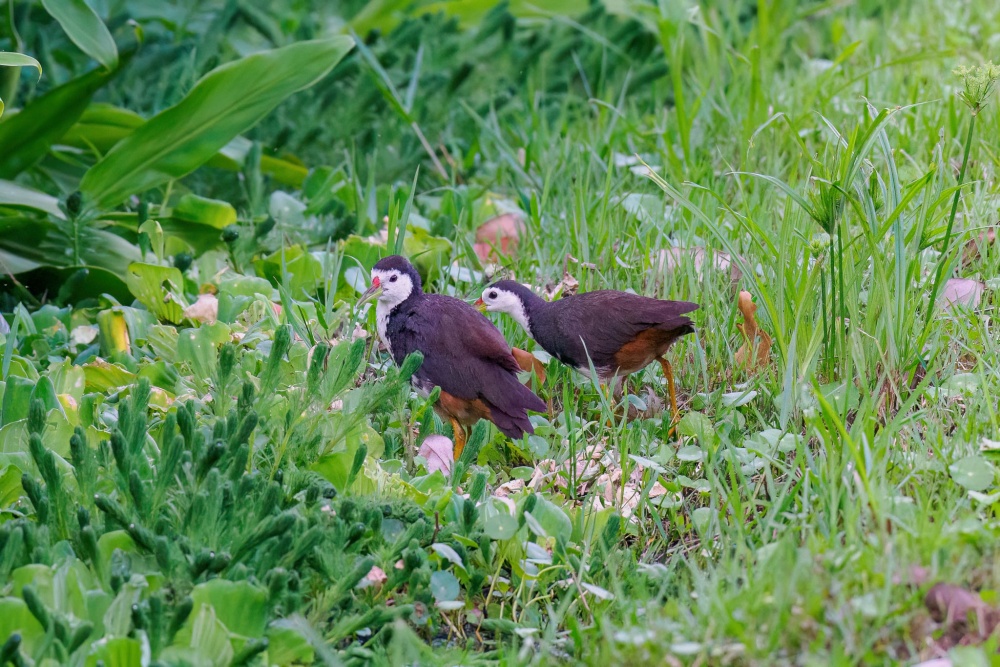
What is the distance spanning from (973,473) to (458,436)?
4.94ft

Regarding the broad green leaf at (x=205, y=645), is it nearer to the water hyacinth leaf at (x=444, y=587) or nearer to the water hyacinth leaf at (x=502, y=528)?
the water hyacinth leaf at (x=444, y=587)

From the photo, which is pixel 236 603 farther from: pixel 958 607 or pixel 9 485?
pixel 958 607

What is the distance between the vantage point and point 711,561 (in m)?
2.62

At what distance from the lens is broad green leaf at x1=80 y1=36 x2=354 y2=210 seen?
4184 millimetres

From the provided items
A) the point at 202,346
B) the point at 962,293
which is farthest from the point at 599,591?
the point at 962,293

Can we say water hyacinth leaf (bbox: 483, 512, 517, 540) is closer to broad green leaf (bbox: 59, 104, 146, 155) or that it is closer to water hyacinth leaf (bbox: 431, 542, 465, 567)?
water hyacinth leaf (bbox: 431, 542, 465, 567)

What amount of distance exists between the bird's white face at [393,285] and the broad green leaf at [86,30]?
1.51 metres

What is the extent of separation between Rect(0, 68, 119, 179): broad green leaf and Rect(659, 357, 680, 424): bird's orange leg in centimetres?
235

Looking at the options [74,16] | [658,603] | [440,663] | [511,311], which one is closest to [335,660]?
[440,663]

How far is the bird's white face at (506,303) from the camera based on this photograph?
367 cm

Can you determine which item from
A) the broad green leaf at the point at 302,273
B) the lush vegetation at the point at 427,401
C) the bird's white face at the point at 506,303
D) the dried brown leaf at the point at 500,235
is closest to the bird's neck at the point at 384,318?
the lush vegetation at the point at 427,401

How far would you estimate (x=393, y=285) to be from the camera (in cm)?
357

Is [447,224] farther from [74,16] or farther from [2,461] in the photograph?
[2,461]

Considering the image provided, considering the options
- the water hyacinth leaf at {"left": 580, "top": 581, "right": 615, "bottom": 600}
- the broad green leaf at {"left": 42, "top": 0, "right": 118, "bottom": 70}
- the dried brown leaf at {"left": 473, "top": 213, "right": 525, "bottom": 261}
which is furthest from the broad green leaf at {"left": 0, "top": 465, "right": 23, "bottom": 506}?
the dried brown leaf at {"left": 473, "top": 213, "right": 525, "bottom": 261}
